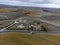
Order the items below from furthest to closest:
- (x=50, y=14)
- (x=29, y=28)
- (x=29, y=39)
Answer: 1. (x=50, y=14)
2. (x=29, y=28)
3. (x=29, y=39)

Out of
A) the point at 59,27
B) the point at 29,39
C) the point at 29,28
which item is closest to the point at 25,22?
the point at 29,28

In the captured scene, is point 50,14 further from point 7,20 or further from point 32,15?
point 7,20

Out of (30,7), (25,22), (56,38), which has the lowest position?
(56,38)

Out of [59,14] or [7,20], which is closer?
[7,20]

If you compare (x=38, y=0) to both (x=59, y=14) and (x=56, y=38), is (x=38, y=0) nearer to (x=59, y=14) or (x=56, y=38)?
(x=59, y=14)

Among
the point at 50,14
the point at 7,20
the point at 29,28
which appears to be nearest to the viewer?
the point at 29,28

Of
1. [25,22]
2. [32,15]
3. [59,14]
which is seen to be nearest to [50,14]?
[59,14]

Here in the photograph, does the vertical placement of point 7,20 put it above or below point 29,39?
above
